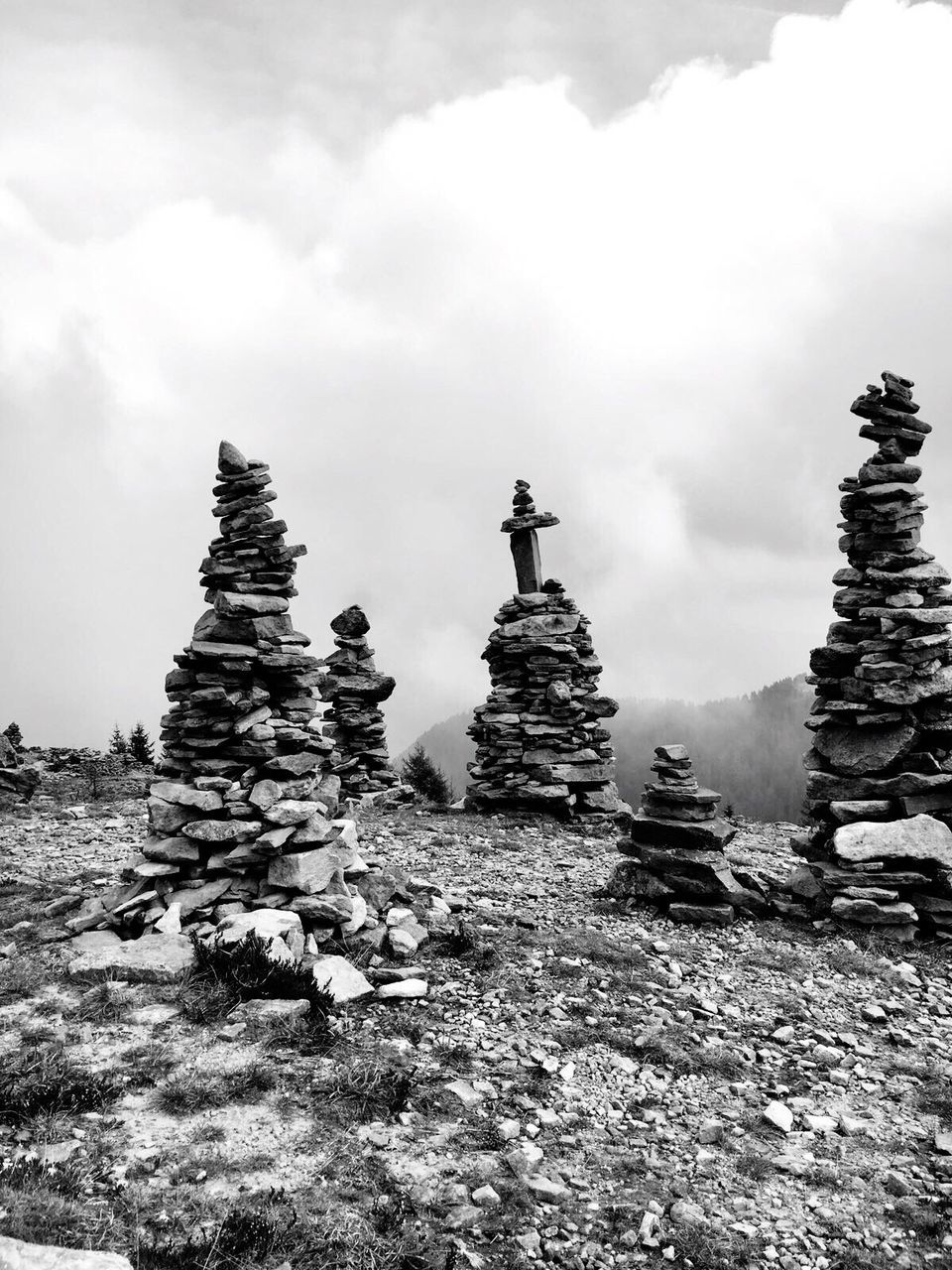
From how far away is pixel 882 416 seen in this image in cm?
1384

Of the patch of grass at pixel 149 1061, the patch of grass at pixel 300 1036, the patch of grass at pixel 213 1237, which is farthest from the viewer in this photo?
the patch of grass at pixel 300 1036

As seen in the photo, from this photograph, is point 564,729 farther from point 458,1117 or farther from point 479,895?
point 458,1117

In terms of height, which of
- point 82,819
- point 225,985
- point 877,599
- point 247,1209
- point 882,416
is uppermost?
point 882,416

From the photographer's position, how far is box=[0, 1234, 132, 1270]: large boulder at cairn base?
379 centimetres

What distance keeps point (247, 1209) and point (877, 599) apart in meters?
12.2

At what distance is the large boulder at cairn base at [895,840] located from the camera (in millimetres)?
12172

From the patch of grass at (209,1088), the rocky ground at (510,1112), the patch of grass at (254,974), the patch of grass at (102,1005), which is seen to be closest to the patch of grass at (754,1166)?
the rocky ground at (510,1112)

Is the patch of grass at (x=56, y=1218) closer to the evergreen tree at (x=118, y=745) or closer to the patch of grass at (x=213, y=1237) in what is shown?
the patch of grass at (x=213, y=1237)

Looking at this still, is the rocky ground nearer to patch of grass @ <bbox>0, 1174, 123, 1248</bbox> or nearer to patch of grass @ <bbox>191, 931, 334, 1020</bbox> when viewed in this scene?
patch of grass @ <bbox>0, 1174, 123, 1248</bbox>

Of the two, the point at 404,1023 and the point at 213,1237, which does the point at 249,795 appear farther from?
the point at 213,1237

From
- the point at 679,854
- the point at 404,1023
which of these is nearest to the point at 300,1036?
the point at 404,1023

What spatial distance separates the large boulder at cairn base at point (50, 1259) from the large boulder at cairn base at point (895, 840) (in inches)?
437

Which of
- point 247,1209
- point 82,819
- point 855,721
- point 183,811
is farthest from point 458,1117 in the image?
point 82,819

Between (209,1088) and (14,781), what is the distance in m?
20.4
